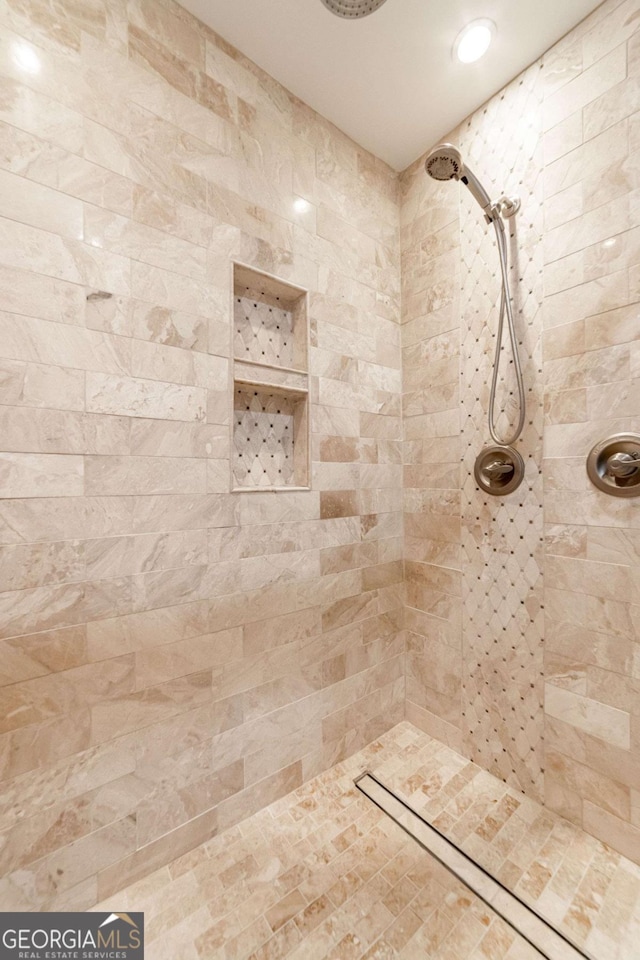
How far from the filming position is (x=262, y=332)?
1411 millimetres

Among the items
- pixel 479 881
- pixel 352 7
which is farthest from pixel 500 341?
pixel 479 881

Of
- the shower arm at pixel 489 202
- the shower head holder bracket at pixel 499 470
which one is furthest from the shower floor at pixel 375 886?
the shower arm at pixel 489 202

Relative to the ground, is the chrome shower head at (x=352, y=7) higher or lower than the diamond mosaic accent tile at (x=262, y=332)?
higher

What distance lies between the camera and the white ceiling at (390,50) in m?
1.17

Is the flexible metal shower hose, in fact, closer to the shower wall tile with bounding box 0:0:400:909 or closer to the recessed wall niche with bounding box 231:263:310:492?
the shower wall tile with bounding box 0:0:400:909

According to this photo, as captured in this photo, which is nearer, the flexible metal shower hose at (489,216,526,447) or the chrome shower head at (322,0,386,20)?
the chrome shower head at (322,0,386,20)

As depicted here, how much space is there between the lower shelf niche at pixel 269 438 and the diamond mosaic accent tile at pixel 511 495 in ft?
2.13

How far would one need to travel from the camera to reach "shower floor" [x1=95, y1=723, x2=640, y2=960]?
918mm

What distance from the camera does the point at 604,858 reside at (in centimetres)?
113

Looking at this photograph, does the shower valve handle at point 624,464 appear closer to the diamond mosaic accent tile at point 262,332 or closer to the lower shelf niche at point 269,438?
the lower shelf niche at point 269,438

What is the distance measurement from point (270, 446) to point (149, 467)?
1.49ft

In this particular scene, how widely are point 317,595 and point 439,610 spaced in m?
0.55

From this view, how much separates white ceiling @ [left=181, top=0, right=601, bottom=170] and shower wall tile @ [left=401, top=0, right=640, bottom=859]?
86 millimetres

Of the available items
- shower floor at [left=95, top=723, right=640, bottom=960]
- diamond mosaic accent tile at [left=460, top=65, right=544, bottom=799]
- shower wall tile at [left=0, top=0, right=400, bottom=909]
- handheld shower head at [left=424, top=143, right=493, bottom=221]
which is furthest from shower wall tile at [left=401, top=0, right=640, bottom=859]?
shower wall tile at [left=0, top=0, right=400, bottom=909]
